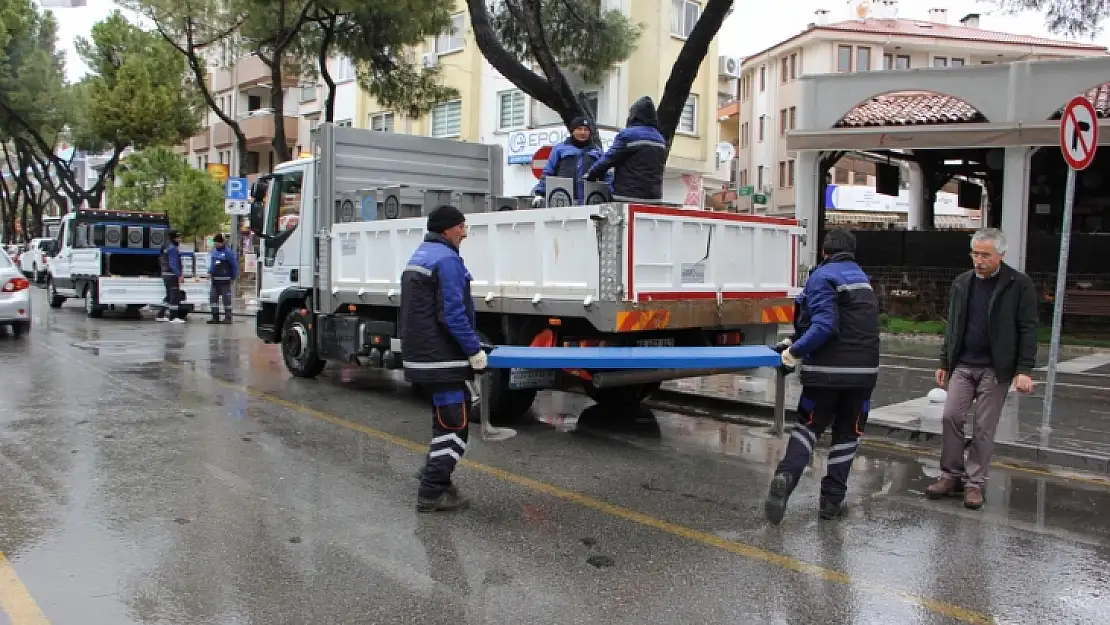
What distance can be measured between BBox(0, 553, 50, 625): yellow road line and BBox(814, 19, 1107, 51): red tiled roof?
45793 millimetres

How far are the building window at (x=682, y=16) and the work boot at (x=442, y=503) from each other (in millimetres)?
25313

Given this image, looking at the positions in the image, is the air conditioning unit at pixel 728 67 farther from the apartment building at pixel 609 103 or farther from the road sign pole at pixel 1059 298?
the road sign pole at pixel 1059 298

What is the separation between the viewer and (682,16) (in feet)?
96.5

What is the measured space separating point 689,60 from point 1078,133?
563 centimetres

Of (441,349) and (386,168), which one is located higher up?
(386,168)

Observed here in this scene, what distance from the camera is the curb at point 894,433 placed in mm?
7262

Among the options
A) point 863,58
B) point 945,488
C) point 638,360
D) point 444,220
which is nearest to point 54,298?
point 638,360

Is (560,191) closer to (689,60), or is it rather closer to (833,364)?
(833,364)

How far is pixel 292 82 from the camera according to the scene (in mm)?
41312

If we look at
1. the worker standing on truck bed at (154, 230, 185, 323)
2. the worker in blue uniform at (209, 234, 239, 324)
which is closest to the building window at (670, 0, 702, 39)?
Result: the worker in blue uniform at (209, 234, 239, 324)

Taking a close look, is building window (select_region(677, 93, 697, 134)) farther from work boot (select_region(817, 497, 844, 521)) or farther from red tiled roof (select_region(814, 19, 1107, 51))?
work boot (select_region(817, 497, 844, 521))

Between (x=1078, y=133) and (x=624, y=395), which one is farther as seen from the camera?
(x=624, y=395)

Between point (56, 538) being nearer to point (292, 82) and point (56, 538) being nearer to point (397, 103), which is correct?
point (397, 103)

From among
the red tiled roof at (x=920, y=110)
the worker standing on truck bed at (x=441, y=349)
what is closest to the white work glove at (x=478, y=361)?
the worker standing on truck bed at (x=441, y=349)
